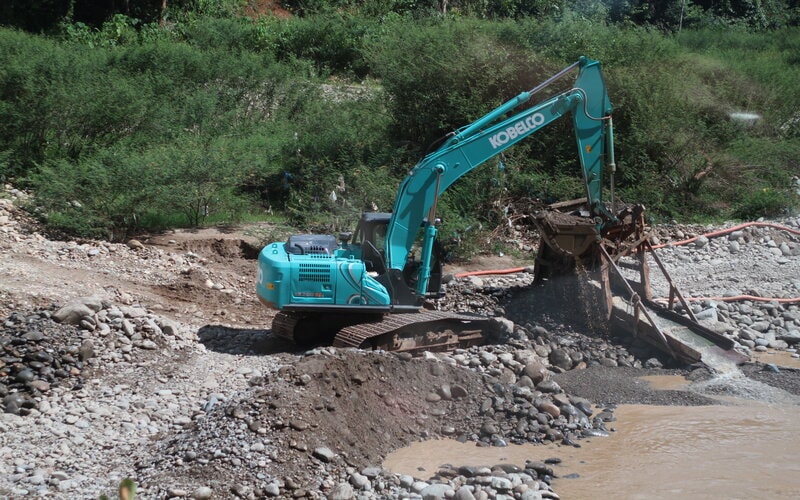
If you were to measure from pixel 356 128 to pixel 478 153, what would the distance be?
330 inches

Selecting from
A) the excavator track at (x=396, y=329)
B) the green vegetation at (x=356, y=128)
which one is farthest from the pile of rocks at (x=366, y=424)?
the green vegetation at (x=356, y=128)

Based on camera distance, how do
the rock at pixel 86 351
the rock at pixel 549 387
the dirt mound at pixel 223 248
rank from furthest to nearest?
the dirt mound at pixel 223 248
the rock at pixel 549 387
the rock at pixel 86 351

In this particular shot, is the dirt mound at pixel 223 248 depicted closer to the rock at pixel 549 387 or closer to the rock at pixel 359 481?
the rock at pixel 549 387

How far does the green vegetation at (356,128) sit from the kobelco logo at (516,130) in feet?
14.1

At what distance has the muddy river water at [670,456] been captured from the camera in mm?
7246

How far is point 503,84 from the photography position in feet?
57.8

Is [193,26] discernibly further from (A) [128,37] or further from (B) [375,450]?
(B) [375,450]

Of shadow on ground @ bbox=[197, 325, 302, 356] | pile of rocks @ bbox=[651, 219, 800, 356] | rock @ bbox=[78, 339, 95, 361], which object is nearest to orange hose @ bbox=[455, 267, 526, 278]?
pile of rocks @ bbox=[651, 219, 800, 356]

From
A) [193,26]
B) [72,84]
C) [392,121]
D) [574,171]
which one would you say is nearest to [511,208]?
[574,171]

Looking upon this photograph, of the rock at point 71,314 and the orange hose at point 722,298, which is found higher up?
the orange hose at point 722,298

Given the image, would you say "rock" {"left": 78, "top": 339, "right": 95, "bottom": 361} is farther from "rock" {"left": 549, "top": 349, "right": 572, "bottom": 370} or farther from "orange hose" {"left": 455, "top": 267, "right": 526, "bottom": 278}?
"orange hose" {"left": 455, "top": 267, "right": 526, "bottom": 278}

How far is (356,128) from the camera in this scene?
18.1 m

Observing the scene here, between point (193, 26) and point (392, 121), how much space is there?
9.69 metres

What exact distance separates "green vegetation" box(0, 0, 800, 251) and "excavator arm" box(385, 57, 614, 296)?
421 centimetres
